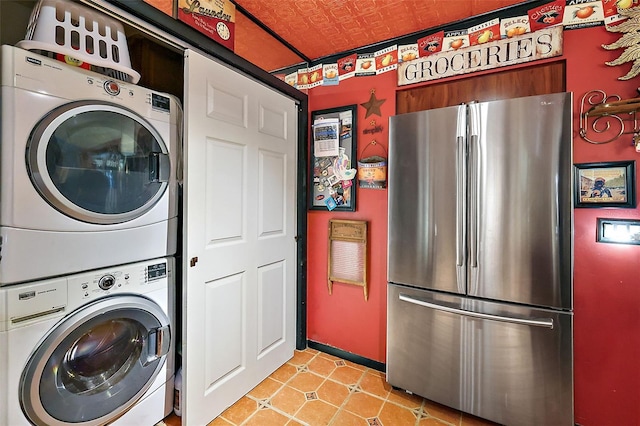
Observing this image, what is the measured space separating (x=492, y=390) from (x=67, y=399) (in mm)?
2039

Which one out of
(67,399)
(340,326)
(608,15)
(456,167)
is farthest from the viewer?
(340,326)

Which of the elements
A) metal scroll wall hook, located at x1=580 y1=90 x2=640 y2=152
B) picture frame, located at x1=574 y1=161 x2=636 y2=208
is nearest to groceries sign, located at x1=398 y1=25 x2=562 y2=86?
metal scroll wall hook, located at x1=580 y1=90 x2=640 y2=152

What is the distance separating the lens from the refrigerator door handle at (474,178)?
1.56 metres

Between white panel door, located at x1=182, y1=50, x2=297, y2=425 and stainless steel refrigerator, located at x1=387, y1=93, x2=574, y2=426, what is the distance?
2.83 feet

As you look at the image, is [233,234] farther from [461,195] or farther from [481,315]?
[481,315]

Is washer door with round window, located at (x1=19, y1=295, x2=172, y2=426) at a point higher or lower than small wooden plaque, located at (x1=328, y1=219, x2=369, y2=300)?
lower

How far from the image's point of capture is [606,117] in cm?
149

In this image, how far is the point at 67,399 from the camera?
1188 millimetres

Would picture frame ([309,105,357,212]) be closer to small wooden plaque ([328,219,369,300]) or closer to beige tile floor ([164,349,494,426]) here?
small wooden plaque ([328,219,369,300])

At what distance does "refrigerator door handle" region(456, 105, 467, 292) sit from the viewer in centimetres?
159

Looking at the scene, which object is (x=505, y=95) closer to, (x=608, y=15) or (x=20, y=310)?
(x=608, y=15)

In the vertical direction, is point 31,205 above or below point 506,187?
below

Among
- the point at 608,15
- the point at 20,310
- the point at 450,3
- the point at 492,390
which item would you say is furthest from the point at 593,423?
the point at 20,310

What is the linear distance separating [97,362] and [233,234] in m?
0.88
